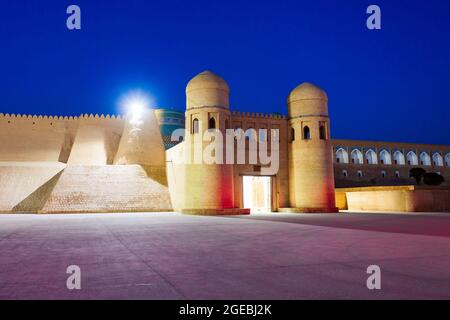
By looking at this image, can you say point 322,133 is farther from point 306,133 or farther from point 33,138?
point 33,138

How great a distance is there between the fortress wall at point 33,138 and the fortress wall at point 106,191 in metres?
5.55

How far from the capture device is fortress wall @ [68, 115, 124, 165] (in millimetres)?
30219

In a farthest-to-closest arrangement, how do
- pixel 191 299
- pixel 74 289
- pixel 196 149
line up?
1. pixel 196 149
2. pixel 74 289
3. pixel 191 299

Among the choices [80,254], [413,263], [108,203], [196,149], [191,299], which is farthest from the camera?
[108,203]

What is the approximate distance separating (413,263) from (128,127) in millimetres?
28927

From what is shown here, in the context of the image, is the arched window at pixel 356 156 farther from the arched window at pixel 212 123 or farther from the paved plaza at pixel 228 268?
the paved plaza at pixel 228 268

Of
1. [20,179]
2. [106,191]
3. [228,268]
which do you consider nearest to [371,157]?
[106,191]

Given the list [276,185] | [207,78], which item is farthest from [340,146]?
[207,78]

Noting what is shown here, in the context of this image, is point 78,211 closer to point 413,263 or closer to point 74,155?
point 74,155

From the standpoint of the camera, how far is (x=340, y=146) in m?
47.1

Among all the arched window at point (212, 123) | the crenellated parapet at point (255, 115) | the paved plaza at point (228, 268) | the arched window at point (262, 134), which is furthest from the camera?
the arched window at point (262, 134)

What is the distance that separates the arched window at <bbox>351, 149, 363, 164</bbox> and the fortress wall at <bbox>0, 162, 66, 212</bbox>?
3534 centimetres

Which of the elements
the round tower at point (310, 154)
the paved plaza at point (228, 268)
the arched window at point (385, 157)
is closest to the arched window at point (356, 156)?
the arched window at point (385, 157)

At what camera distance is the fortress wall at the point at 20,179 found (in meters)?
23.3
